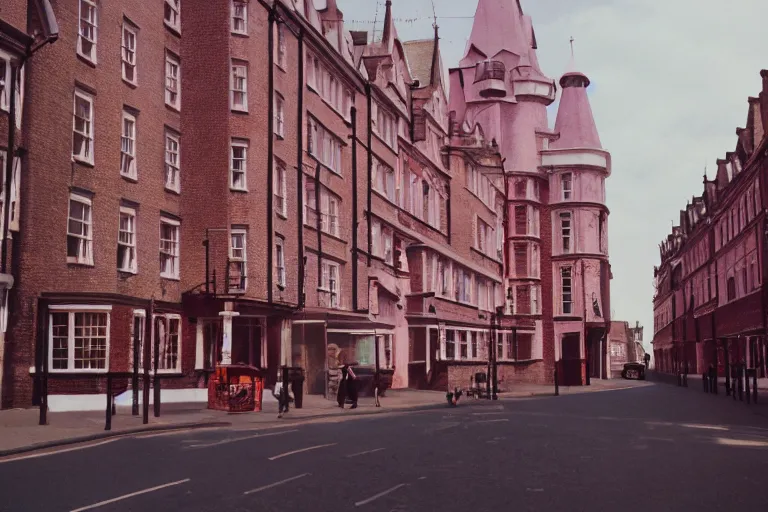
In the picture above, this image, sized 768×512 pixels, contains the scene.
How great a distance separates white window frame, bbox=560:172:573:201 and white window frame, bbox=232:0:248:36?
145ft

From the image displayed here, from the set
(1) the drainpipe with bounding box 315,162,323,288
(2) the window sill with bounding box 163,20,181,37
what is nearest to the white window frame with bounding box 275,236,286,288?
(1) the drainpipe with bounding box 315,162,323,288

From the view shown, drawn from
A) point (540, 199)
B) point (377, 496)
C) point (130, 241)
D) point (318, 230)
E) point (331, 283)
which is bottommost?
point (377, 496)

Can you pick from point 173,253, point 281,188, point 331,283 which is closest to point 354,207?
point 331,283

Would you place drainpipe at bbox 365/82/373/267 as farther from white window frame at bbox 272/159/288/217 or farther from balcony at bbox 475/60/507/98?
balcony at bbox 475/60/507/98

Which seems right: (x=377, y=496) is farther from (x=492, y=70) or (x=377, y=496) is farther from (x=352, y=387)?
(x=492, y=70)

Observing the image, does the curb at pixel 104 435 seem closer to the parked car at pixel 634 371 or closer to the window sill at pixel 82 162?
the window sill at pixel 82 162

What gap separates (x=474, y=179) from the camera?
207ft

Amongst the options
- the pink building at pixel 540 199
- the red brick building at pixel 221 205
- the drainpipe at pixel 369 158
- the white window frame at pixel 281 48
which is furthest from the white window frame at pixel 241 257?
the pink building at pixel 540 199

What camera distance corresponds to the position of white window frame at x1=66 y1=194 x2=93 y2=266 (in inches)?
1113

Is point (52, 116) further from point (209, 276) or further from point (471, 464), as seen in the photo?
point (471, 464)

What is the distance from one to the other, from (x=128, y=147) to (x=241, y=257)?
222 inches

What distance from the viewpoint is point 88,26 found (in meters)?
29.2

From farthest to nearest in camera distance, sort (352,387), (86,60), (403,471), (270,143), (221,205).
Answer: (270,143)
(221,205)
(352,387)
(86,60)
(403,471)

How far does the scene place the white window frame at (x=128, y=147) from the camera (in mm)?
30670
